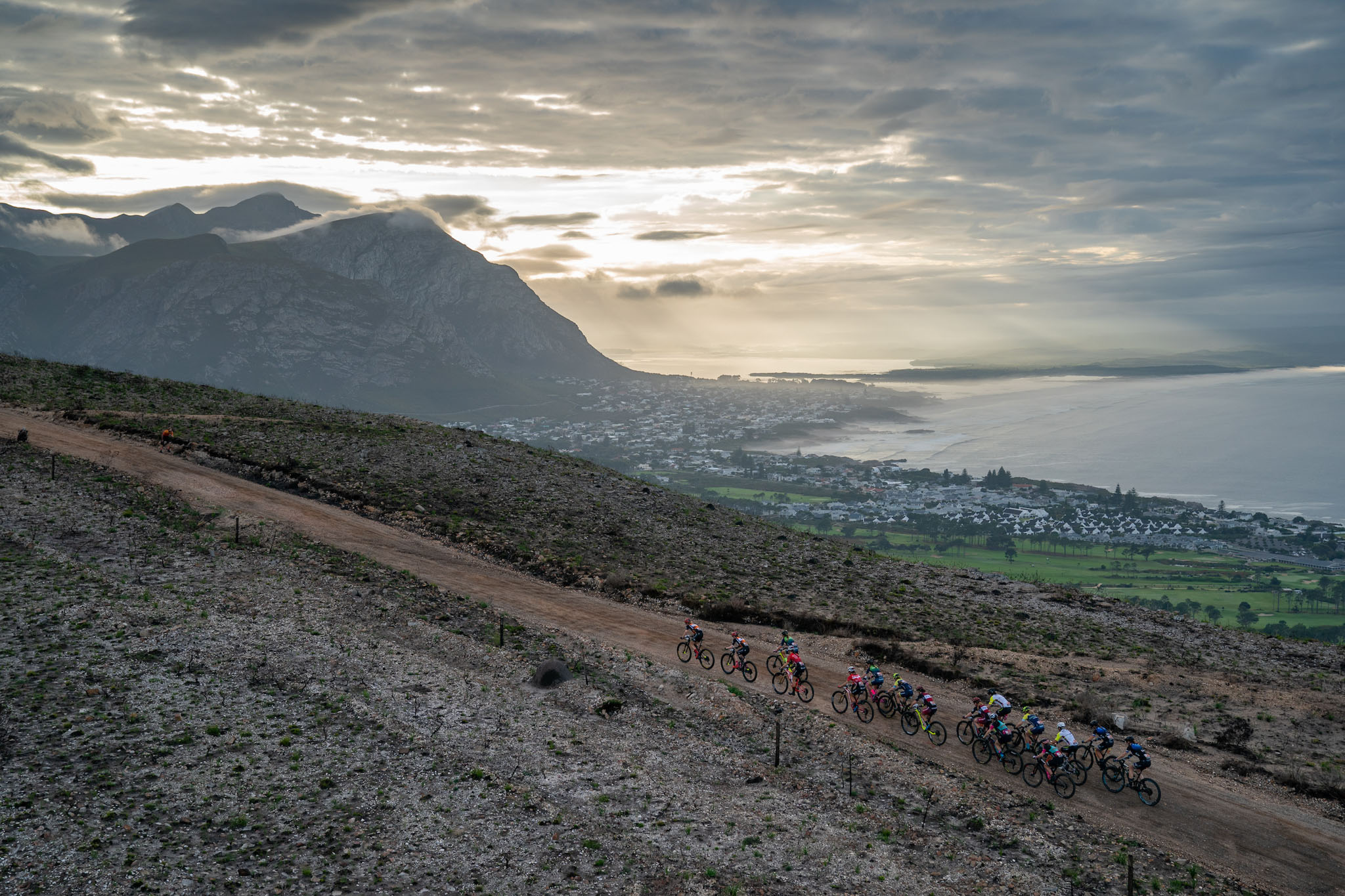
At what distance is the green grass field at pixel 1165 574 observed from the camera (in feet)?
252

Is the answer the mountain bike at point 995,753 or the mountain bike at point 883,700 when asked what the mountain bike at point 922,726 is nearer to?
the mountain bike at point 883,700

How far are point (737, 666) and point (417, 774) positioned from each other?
13532mm

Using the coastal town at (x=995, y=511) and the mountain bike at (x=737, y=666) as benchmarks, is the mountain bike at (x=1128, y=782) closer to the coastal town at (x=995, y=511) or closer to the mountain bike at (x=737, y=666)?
the mountain bike at (x=737, y=666)

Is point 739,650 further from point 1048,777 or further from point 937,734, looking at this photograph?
point 1048,777

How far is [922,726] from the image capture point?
25.8 metres

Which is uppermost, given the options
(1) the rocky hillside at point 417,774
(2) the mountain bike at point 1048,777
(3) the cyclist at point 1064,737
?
(3) the cyclist at point 1064,737

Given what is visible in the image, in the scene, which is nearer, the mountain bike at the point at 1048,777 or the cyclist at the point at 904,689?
the mountain bike at the point at 1048,777

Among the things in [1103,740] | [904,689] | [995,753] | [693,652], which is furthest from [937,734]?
[693,652]

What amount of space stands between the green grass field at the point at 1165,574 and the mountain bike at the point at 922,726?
50669 millimetres

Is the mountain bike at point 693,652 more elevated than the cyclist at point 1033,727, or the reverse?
the cyclist at point 1033,727

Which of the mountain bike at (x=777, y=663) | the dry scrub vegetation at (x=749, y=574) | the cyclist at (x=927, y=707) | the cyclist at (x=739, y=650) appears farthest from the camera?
the mountain bike at (x=777, y=663)

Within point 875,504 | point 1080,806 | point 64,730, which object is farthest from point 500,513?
point 875,504

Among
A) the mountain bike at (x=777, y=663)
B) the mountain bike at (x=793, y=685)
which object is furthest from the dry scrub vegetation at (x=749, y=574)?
the mountain bike at (x=793, y=685)

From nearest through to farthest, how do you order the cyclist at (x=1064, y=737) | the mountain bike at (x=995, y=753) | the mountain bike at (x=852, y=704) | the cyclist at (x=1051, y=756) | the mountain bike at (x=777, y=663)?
the cyclist at (x=1051, y=756), the cyclist at (x=1064, y=737), the mountain bike at (x=995, y=753), the mountain bike at (x=852, y=704), the mountain bike at (x=777, y=663)
